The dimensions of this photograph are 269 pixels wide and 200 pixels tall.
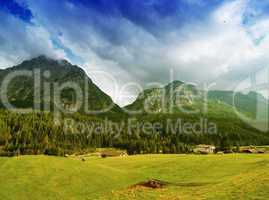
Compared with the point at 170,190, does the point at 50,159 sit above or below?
above

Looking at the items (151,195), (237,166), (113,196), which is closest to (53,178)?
(113,196)

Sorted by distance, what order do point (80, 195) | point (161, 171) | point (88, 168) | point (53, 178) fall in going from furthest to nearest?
1. point (161, 171)
2. point (88, 168)
3. point (53, 178)
4. point (80, 195)

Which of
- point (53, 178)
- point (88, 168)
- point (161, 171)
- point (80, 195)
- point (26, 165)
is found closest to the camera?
point (80, 195)

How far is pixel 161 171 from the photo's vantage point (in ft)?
227

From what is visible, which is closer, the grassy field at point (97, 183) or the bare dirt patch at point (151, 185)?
the grassy field at point (97, 183)

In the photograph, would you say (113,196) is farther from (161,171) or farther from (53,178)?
(161,171)

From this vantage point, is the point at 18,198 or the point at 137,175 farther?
the point at 137,175

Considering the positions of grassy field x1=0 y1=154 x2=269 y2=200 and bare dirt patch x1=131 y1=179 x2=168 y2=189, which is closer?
grassy field x1=0 y1=154 x2=269 y2=200

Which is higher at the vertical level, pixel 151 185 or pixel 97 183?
pixel 97 183

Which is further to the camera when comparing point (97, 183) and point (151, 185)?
point (151, 185)

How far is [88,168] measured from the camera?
5572 centimetres

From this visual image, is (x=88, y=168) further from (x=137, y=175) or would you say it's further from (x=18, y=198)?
(x=18, y=198)

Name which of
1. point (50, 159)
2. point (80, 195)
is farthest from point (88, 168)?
point (80, 195)

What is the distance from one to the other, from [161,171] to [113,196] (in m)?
27.4
